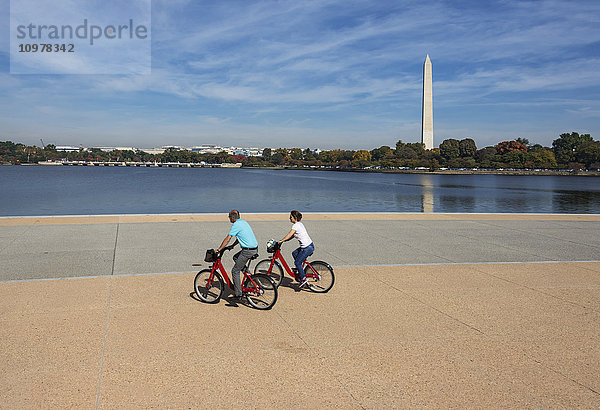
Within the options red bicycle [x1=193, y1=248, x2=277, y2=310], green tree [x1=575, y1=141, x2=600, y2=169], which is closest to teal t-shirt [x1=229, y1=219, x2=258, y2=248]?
red bicycle [x1=193, y1=248, x2=277, y2=310]

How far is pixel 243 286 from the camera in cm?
741

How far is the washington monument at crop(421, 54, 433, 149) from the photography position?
111 meters

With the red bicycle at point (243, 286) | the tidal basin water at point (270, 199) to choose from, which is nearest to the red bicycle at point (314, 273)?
the red bicycle at point (243, 286)

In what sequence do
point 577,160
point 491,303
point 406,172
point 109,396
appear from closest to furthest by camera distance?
point 109,396, point 491,303, point 577,160, point 406,172

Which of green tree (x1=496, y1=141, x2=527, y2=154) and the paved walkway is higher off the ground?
green tree (x1=496, y1=141, x2=527, y2=154)

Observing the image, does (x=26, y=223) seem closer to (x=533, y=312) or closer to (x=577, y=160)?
(x=533, y=312)

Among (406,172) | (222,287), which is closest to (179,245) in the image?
(222,287)

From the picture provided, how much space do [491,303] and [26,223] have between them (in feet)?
49.6

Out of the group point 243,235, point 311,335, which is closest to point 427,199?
point 243,235

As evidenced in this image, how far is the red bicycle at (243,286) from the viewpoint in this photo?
7344 millimetres

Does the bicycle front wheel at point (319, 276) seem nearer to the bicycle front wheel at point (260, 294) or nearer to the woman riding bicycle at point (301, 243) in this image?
the woman riding bicycle at point (301, 243)

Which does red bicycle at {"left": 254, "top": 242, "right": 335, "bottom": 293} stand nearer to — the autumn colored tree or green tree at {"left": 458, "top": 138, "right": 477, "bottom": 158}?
green tree at {"left": 458, "top": 138, "right": 477, "bottom": 158}

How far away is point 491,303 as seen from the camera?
778 cm

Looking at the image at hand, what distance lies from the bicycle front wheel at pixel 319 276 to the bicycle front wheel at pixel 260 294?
1002 mm
